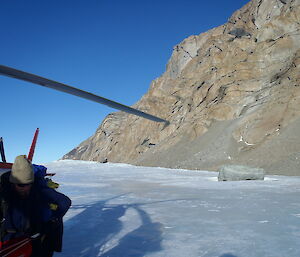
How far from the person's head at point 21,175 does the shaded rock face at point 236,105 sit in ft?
75.1

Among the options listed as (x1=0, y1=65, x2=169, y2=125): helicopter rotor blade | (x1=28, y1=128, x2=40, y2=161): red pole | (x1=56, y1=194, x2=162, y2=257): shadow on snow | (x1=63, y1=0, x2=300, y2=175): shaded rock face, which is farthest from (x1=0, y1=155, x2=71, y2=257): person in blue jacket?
(x1=63, y1=0, x2=300, y2=175): shaded rock face

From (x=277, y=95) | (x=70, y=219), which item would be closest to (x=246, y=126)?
(x=277, y=95)

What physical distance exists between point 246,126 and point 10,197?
34160 mm

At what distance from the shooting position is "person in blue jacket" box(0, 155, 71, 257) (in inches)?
90.0

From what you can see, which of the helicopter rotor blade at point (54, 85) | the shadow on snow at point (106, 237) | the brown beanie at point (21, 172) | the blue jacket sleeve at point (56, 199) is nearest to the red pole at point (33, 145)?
the shadow on snow at point (106, 237)

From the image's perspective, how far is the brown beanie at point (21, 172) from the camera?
2.28m

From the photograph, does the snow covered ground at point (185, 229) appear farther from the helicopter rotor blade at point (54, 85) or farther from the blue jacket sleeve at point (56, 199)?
the helicopter rotor blade at point (54, 85)

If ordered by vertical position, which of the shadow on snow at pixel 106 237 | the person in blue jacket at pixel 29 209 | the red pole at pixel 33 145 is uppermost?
the red pole at pixel 33 145

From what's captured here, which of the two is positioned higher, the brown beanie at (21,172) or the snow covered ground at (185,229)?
the brown beanie at (21,172)

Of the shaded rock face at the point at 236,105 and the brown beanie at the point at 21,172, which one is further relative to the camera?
the shaded rock face at the point at 236,105

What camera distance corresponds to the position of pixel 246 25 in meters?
55.1

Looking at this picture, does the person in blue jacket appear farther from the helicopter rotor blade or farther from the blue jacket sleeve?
the helicopter rotor blade

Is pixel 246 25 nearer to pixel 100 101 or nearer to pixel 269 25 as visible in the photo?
pixel 269 25

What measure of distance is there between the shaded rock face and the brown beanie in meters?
22.9
